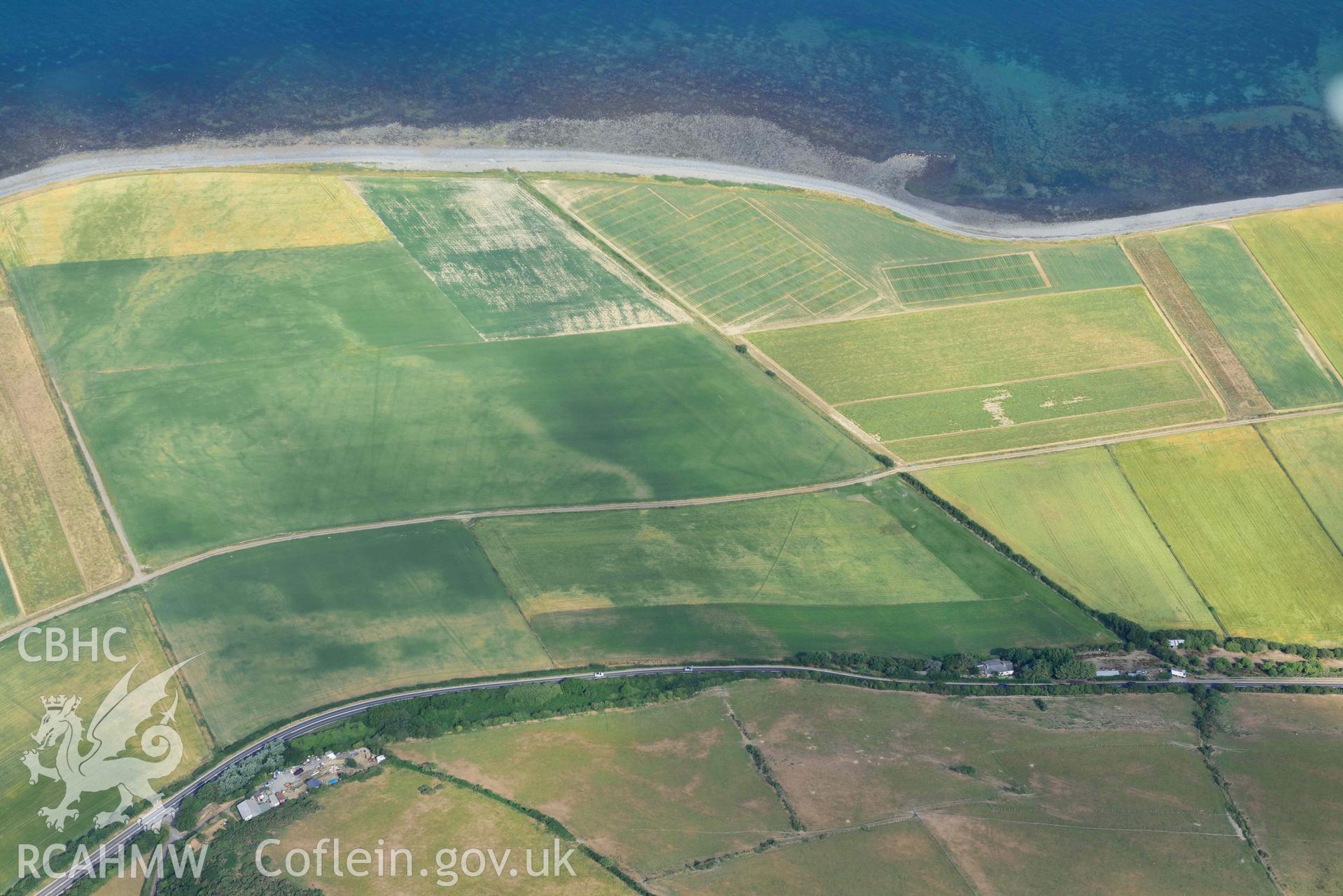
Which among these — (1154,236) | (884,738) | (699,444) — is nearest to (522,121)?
(699,444)

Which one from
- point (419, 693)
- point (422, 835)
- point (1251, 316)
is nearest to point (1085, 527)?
point (1251, 316)

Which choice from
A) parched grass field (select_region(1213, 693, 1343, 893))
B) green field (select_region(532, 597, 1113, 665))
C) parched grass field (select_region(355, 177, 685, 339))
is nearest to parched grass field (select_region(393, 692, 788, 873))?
green field (select_region(532, 597, 1113, 665))

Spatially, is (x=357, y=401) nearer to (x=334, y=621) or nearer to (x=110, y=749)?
(x=334, y=621)

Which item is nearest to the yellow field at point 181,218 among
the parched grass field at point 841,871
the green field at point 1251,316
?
the parched grass field at point 841,871

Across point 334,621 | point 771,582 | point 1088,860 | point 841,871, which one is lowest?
point 1088,860

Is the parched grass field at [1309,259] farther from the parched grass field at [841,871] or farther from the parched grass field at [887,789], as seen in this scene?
the parched grass field at [841,871]

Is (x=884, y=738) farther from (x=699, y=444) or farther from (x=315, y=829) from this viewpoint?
(x=315, y=829)
